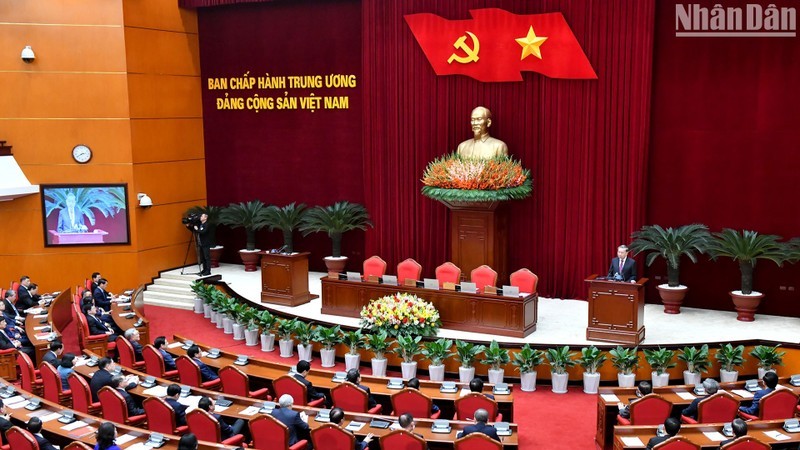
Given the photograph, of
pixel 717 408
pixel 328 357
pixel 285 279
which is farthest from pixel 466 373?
pixel 285 279

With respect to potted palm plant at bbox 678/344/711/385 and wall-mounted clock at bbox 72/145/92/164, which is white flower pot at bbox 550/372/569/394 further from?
wall-mounted clock at bbox 72/145/92/164

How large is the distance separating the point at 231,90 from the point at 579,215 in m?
7.62

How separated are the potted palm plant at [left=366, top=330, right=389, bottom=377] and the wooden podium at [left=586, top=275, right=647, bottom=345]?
8.86 ft

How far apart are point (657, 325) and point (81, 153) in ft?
34.8

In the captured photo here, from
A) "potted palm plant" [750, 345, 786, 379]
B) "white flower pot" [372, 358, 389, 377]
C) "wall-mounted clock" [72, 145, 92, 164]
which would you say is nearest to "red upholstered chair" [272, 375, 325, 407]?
"white flower pot" [372, 358, 389, 377]

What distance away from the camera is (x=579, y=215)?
1369 cm

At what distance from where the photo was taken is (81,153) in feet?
51.2

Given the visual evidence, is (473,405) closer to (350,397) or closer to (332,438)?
(350,397)

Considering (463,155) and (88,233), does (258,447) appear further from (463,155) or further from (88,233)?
→ (88,233)

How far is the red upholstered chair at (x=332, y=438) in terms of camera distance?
22.6 feet

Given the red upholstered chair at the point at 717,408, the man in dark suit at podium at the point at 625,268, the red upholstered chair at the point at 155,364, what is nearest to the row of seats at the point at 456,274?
the man in dark suit at podium at the point at 625,268

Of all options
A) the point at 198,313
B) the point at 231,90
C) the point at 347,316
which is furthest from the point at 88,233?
the point at 347,316

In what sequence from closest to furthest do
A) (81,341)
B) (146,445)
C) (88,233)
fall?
(146,445)
(81,341)
(88,233)

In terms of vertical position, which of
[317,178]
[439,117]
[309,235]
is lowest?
[309,235]
